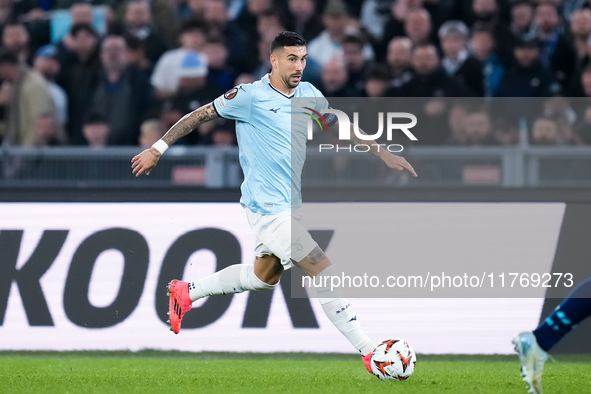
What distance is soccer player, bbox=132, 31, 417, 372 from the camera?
6.52m

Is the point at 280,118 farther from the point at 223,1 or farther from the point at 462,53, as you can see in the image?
the point at 223,1

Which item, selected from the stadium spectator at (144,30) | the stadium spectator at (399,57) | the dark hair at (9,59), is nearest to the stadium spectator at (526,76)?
the stadium spectator at (399,57)

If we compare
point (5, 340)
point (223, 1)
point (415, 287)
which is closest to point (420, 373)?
point (415, 287)

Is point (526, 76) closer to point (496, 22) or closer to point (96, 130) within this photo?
point (496, 22)

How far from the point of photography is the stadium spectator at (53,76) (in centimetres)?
1097

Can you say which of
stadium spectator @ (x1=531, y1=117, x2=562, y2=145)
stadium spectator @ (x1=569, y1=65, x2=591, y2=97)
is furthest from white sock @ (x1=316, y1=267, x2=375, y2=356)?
stadium spectator @ (x1=569, y1=65, x2=591, y2=97)

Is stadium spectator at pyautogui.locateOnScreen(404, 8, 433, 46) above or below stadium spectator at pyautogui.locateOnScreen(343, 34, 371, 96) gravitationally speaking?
above

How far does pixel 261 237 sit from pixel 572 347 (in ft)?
9.70

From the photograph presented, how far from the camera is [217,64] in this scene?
10.7 m

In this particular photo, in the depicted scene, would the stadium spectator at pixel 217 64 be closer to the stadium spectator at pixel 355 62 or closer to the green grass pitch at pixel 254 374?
the stadium spectator at pixel 355 62

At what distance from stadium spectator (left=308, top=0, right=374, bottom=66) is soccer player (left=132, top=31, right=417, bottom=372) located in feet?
13.9

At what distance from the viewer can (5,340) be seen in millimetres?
8227

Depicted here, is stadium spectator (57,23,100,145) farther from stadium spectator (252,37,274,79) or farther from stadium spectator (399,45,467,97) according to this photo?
stadium spectator (399,45,467,97)

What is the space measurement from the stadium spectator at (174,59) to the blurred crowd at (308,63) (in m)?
0.01
